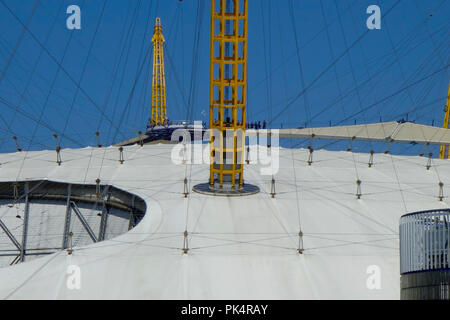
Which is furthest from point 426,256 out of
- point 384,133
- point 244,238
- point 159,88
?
point 159,88

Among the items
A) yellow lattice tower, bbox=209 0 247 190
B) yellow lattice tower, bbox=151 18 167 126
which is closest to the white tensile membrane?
yellow lattice tower, bbox=209 0 247 190

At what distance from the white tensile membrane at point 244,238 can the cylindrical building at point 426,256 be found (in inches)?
101

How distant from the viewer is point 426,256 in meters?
22.4

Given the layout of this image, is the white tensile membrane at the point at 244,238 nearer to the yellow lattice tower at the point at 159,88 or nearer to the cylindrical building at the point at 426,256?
the cylindrical building at the point at 426,256

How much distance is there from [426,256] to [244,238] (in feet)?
35.2

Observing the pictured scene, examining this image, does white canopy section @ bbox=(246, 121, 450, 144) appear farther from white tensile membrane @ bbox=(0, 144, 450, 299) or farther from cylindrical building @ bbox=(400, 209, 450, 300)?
cylindrical building @ bbox=(400, 209, 450, 300)

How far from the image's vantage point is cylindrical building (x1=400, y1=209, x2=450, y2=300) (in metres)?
21.5

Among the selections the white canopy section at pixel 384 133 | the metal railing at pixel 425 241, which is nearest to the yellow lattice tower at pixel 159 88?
the white canopy section at pixel 384 133

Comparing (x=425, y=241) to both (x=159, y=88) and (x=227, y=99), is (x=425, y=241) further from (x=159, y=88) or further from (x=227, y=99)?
(x=159, y=88)

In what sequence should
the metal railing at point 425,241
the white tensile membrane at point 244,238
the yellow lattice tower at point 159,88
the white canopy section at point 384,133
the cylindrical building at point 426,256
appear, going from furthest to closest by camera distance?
the yellow lattice tower at point 159,88 → the white canopy section at point 384,133 → the white tensile membrane at point 244,238 → the metal railing at point 425,241 → the cylindrical building at point 426,256

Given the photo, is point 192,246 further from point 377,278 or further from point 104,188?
point 104,188

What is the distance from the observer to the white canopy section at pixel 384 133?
64.2m

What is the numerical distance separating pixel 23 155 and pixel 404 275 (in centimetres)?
3848

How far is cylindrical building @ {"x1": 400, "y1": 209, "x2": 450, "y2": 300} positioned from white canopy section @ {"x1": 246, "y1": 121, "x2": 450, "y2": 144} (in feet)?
132
